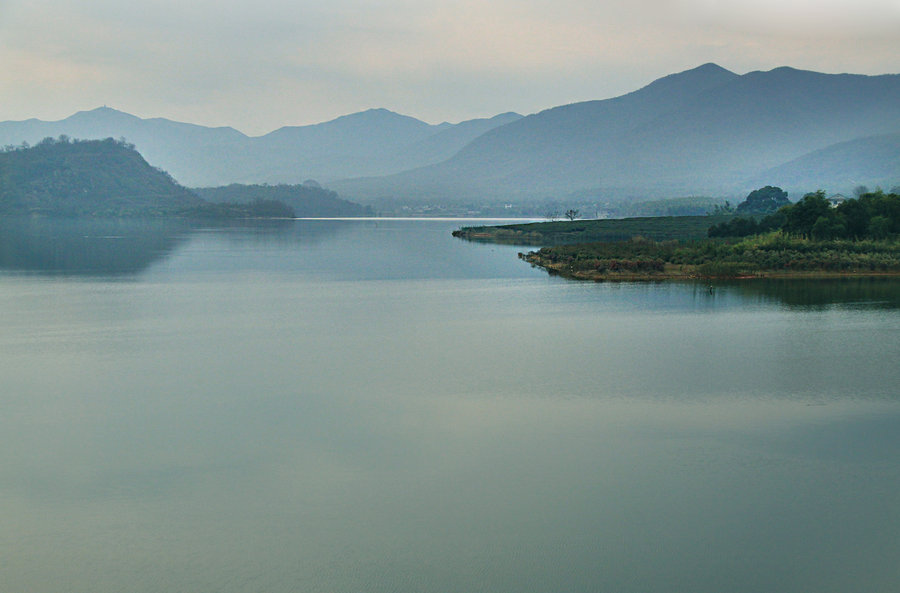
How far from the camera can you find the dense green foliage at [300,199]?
553ft

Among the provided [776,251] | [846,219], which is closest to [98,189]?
[846,219]

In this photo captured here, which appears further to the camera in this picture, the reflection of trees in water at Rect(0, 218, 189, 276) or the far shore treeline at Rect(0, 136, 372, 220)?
the far shore treeline at Rect(0, 136, 372, 220)

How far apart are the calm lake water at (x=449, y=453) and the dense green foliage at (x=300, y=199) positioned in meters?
145

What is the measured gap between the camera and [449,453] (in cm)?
1223

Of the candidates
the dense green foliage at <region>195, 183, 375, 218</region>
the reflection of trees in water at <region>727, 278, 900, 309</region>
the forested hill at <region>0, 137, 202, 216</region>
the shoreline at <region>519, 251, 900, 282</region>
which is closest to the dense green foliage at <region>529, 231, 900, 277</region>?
the shoreline at <region>519, 251, 900, 282</region>

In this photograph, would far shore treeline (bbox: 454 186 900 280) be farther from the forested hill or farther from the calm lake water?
the forested hill

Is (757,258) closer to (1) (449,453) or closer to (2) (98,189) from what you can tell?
(1) (449,453)

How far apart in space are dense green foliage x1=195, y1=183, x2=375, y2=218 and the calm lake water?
145441mm

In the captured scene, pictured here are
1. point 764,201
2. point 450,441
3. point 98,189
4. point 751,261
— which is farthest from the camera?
point 98,189

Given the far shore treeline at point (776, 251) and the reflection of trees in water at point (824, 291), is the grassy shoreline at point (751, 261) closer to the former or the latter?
the far shore treeline at point (776, 251)

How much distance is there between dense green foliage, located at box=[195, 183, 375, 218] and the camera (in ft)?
553

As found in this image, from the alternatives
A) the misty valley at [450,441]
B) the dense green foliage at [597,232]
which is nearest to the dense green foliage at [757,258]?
the misty valley at [450,441]

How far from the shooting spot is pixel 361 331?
22.4m

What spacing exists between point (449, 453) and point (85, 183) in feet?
475
